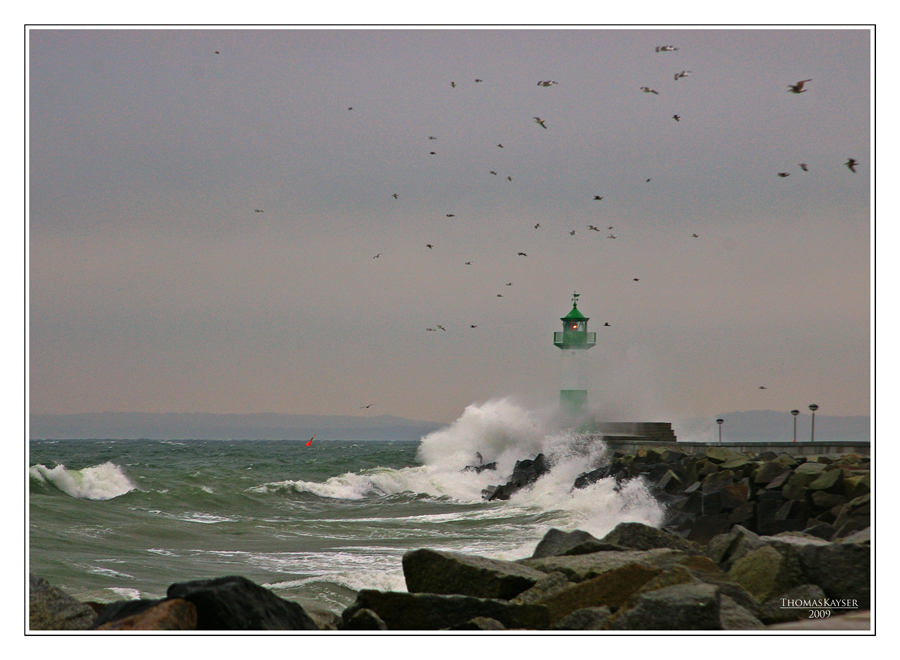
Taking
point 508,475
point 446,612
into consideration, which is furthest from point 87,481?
point 446,612

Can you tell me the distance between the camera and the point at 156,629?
4.62 m

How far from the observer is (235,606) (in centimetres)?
488

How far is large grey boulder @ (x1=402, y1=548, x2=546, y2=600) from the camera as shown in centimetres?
592

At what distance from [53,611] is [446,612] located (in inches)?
99.4

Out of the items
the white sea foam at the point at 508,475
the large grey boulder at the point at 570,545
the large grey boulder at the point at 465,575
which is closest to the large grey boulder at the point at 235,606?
the large grey boulder at the point at 465,575

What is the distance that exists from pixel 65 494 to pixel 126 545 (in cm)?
865

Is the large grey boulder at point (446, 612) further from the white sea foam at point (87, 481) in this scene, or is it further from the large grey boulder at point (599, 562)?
the white sea foam at point (87, 481)

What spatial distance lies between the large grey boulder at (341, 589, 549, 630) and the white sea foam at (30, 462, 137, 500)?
55.4ft

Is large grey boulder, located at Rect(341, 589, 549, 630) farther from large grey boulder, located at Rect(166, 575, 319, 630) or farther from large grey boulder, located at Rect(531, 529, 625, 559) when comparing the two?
large grey boulder, located at Rect(531, 529, 625, 559)

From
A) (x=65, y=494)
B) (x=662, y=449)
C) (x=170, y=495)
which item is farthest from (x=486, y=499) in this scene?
(x=65, y=494)

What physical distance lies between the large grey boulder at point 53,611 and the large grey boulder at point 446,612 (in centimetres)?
172

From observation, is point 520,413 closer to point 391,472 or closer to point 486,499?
point 391,472

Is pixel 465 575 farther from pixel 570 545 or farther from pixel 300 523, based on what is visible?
pixel 300 523

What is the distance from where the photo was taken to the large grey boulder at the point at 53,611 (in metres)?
5.18
